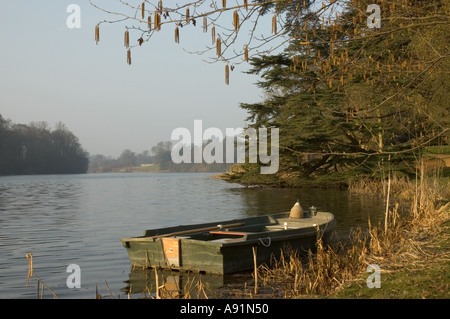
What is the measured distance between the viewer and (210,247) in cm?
1099

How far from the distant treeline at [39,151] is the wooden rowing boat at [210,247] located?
102 meters

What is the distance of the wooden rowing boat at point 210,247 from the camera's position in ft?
36.2

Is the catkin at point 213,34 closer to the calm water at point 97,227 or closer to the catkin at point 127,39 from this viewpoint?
the catkin at point 127,39

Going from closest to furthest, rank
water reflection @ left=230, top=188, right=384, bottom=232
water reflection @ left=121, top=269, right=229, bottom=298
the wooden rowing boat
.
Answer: water reflection @ left=121, top=269, right=229, bottom=298 → the wooden rowing boat → water reflection @ left=230, top=188, right=384, bottom=232

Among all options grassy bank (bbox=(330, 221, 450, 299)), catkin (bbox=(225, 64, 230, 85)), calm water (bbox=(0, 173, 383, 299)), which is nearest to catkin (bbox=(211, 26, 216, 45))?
catkin (bbox=(225, 64, 230, 85))

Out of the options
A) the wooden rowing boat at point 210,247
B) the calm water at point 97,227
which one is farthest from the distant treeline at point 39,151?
the wooden rowing boat at point 210,247

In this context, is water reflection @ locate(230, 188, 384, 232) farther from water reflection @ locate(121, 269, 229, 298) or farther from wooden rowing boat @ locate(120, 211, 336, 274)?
water reflection @ locate(121, 269, 229, 298)

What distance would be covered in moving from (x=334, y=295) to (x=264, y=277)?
2.98m

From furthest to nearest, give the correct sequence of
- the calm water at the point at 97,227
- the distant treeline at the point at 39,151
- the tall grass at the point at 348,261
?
the distant treeline at the point at 39,151 < the calm water at the point at 97,227 < the tall grass at the point at 348,261

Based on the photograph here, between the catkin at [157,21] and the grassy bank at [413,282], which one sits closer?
the catkin at [157,21]

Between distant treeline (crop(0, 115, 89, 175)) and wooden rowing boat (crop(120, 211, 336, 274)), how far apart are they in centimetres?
10193

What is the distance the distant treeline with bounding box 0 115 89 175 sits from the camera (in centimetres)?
11019

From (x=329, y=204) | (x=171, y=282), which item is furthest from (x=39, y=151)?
(x=171, y=282)

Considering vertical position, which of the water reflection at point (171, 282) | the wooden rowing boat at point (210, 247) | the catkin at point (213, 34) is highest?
the catkin at point (213, 34)
